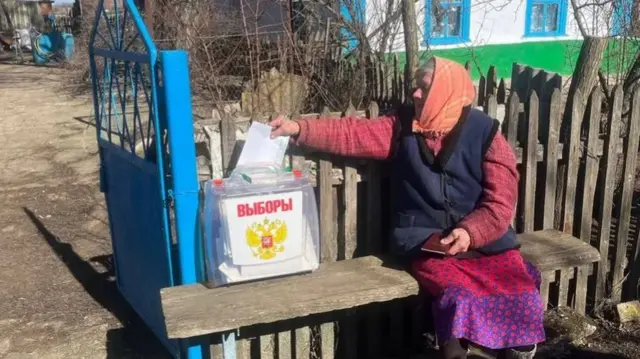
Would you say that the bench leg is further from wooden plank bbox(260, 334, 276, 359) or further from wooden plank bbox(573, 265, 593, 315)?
wooden plank bbox(573, 265, 593, 315)

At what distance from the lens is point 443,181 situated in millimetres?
3016

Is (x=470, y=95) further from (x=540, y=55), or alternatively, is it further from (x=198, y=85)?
(x=540, y=55)

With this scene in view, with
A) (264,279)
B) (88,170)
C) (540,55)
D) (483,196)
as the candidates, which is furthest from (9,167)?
(540,55)

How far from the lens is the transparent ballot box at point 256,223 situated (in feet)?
9.16

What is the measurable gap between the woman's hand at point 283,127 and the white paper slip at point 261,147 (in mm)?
22

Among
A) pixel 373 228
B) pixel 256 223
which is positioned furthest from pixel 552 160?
pixel 256 223

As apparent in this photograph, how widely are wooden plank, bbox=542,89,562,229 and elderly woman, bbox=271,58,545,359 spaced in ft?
2.58

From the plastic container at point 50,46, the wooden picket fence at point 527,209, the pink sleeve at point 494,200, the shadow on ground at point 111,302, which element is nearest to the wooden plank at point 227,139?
the wooden picket fence at point 527,209

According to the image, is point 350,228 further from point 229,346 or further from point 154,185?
point 154,185

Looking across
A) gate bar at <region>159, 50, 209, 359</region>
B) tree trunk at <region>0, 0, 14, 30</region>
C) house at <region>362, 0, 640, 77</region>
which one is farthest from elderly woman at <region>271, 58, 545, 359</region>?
tree trunk at <region>0, 0, 14, 30</region>

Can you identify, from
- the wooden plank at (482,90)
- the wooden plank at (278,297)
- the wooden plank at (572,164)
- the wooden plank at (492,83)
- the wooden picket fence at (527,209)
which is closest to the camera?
the wooden plank at (278,297)

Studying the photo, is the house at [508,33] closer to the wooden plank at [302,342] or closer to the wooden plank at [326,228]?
the wooden plank at [326,228]

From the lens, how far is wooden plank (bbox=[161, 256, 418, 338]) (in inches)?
104

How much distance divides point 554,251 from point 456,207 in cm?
72
